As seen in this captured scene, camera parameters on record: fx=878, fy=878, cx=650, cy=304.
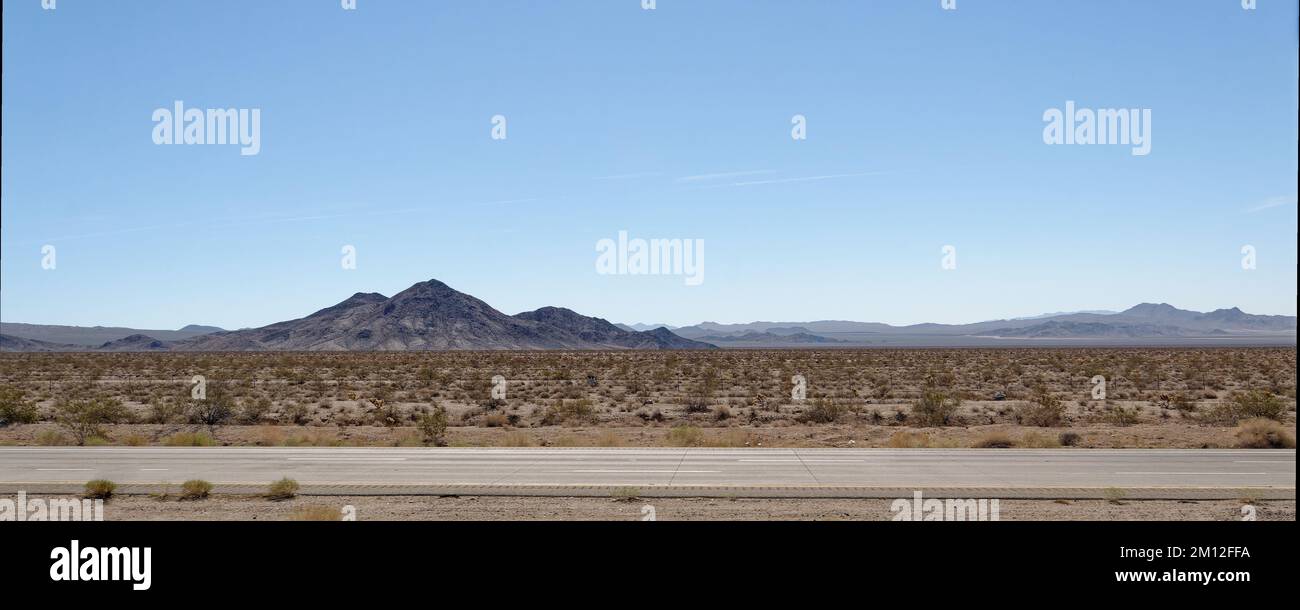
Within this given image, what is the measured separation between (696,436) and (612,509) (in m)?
12.0

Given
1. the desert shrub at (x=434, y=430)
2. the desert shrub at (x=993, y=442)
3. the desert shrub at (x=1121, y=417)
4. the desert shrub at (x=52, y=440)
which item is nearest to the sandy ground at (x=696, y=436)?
the desert shrub at (x=52, y=440)

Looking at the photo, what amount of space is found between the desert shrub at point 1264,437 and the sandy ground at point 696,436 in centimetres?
38

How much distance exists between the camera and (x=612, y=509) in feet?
44.5

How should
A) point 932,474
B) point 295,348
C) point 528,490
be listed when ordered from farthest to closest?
point 295,348 → point 932,474 → point 528,490

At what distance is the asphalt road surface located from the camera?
15.5 m

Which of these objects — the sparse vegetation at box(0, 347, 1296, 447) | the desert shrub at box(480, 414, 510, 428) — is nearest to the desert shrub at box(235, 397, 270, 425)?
the sparse vegetation at box(0, 347, 1296, 447)

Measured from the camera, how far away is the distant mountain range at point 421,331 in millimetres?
160750

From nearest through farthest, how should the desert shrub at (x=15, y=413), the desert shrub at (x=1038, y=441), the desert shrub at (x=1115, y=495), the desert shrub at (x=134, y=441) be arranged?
the desert shrub at (x=1115, y=495), the desert shrub at (x=1038, y=441), the desert shrub at (x=134, y=441), the desert shrub at (x=15, y=413)

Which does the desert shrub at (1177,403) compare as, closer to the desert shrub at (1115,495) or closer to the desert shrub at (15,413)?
the desert shrub at (1115,495)
